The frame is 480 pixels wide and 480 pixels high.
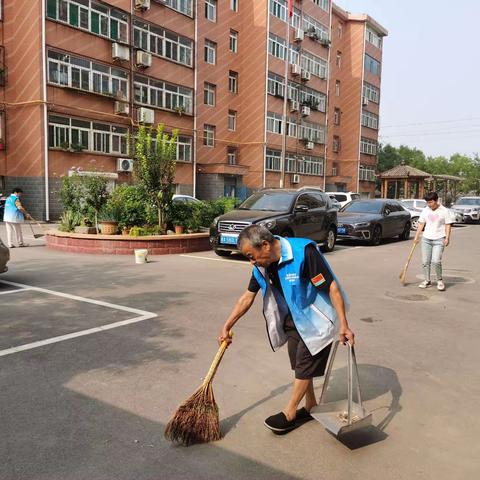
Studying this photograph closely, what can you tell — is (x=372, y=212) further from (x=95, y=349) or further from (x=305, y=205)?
(x=95, y=349)

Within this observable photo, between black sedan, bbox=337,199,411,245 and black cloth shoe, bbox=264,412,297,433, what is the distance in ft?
42.2

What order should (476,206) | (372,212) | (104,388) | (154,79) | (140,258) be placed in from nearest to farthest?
(104,388), (140,258), (372,212), (154,79), (476,206)

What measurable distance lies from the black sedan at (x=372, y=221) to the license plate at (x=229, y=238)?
5355 millimetres

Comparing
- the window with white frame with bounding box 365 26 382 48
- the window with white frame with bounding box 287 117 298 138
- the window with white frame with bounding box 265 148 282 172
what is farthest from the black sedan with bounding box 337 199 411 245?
the window with white frame with bounding box 365 26 382 48

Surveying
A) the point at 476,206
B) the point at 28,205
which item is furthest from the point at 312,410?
the point at 476,206

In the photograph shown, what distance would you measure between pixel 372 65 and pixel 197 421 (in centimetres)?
5306

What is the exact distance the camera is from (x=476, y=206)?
1206 inches

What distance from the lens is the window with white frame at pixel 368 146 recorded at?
49.9m

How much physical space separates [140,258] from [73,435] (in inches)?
306

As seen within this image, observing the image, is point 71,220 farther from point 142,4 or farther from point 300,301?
point 142,4

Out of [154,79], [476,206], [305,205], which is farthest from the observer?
[476,206]

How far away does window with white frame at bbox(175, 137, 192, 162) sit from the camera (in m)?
30.8

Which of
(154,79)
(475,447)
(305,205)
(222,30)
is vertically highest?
(222,30)

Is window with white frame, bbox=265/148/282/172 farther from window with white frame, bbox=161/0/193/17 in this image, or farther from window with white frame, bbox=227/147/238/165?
window with white frame, bbox=161/0/193/17
